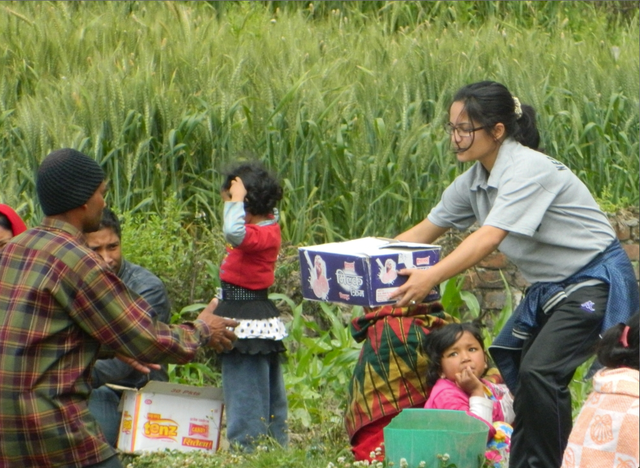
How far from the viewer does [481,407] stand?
448cm

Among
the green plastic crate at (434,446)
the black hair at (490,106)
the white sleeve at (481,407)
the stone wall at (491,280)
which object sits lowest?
the green plastic crate at (434,446)

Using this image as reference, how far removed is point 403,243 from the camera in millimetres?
4316

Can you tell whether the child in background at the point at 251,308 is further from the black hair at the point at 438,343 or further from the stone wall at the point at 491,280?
the stone wall at the point at 491,280

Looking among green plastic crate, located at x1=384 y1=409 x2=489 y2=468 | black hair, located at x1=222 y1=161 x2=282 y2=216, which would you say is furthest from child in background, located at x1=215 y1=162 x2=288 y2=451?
green plastic crate, located at x1=384 y1=409 x2=489 y2=468

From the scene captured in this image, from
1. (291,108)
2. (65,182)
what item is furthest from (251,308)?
(291,108)

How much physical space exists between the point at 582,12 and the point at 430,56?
5516mm

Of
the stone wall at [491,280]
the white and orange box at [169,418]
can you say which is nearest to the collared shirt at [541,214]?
the white and orange box at [169,418]

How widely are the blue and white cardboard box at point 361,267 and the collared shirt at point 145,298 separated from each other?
0.77 metres

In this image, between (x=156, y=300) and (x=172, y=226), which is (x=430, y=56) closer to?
(x=172, y=226)

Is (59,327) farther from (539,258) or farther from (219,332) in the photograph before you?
(539,258)

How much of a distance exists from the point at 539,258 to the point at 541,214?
0.27 metres

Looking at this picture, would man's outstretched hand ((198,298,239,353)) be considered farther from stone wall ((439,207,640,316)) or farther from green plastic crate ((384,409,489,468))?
stone wall ((439,207,640,316))

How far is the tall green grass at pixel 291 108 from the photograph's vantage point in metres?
6.68

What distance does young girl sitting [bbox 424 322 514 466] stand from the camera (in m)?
4.49
